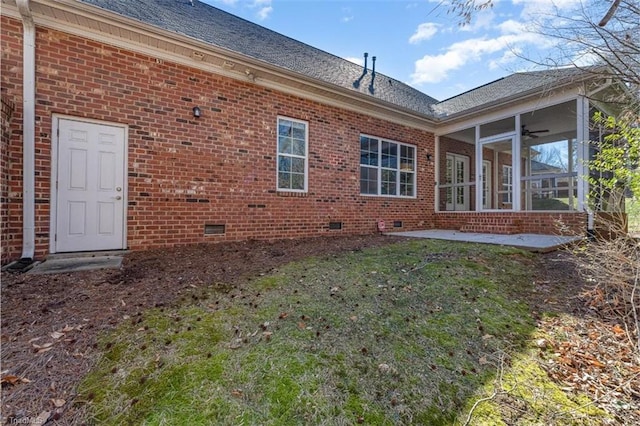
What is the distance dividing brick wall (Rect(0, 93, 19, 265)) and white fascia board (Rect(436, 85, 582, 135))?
9905mm

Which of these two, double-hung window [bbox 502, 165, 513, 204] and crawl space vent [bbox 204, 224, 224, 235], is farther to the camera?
double-hung window [bbox 502, 165, 513, 204]

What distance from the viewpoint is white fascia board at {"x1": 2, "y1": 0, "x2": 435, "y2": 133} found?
4281mm

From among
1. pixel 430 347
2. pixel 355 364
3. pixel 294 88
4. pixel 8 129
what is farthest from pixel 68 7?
pixel 430 347

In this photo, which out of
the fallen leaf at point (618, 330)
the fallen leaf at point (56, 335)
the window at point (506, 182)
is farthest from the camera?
the window at point (506, 182)

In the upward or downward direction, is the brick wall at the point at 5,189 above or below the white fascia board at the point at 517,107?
below

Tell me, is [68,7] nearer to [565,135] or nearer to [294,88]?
[294,88]

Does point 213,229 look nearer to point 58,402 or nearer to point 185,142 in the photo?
point 185,142

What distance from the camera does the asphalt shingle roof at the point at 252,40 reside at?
5.59m

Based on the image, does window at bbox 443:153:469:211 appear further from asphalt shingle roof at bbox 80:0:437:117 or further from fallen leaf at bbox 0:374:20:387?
fallen leaf at bbox 0:374:20:387

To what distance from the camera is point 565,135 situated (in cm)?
947

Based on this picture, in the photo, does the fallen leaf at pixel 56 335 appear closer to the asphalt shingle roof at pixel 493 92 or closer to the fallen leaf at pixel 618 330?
the fallen leaf at pixel 618 330

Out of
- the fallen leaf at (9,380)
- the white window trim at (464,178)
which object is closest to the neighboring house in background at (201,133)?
the white window trim at (464,178)

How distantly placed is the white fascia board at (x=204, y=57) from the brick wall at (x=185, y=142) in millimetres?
134

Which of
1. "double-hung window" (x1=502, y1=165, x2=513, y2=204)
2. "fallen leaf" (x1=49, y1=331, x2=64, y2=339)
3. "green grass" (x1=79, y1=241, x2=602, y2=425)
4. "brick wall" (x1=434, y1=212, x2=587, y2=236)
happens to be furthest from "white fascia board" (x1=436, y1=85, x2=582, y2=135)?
"fallen leaf" (x1=49, y1=331, x2=64, y2=339)
